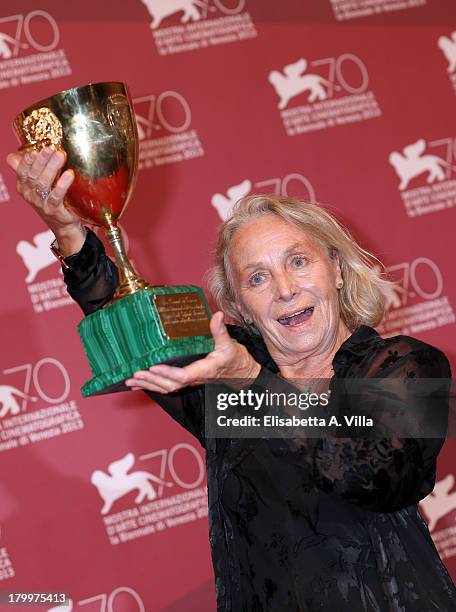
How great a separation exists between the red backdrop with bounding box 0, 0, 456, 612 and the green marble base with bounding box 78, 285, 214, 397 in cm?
123

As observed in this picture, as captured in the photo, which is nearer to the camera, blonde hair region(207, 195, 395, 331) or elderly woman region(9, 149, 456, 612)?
elderly woman region(9, 149, 456, 612)

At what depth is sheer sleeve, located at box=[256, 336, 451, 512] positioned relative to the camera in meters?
1.28

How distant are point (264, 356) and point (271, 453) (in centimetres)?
26

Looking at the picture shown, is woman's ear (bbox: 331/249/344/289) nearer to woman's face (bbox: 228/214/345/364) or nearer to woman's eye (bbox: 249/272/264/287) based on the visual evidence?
woman's face (bbox: 228/214/345/364)

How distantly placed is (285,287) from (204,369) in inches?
14.0

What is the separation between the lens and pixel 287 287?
1.56 metres

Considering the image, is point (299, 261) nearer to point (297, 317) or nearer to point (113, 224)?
point (297, 317)

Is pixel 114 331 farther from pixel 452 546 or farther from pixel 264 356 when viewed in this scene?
pixel 452 546

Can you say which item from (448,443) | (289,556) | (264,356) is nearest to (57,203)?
(264,356)

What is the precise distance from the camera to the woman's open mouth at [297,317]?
62.3 inches

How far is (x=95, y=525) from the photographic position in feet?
8.40

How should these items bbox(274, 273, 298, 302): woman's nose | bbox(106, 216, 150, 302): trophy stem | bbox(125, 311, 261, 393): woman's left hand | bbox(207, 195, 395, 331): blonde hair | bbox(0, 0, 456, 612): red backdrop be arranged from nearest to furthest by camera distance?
1. bbox(125, 311, 261, 393): woman's left hand
2. bbox(106, 216, 150, 302): trophy stem
3. bbox(274, 273, 298, 302): woman's nose
4. bbox(207, 195, 395, 331): blonde hair
5. bbox(0, 0, 456, 612): red backdrop

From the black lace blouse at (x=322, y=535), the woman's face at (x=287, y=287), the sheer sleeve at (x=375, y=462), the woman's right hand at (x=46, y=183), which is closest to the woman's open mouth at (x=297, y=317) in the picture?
the woman's face at (x=287, y=287)

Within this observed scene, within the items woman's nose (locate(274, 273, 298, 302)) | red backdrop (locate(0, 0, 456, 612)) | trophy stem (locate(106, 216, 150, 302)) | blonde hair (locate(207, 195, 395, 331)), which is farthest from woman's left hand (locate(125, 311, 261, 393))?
red backdrop (locate(0, 0, 456, 612))
